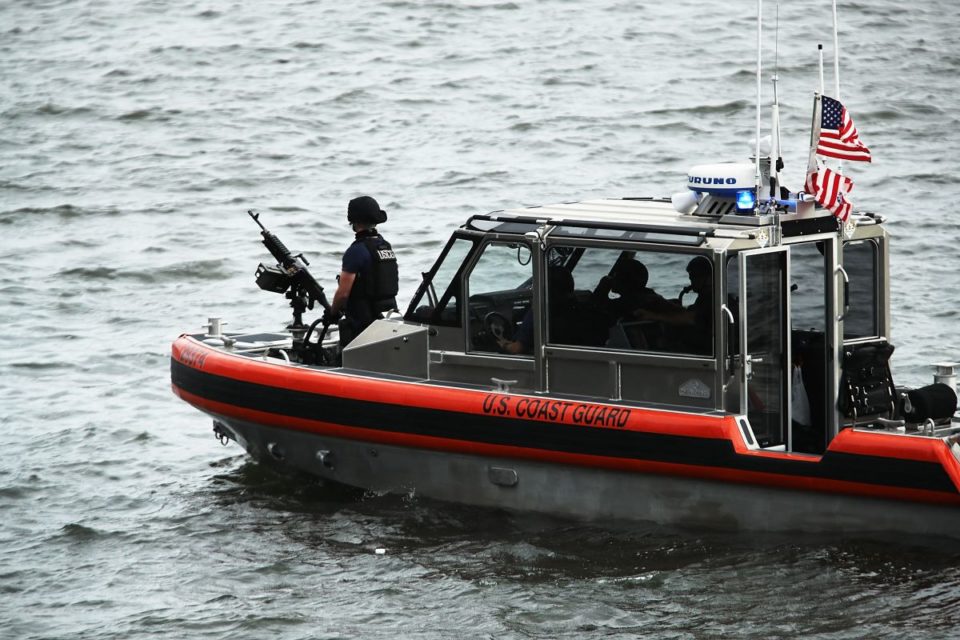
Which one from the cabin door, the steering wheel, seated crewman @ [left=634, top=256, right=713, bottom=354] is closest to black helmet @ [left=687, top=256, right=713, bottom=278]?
seated crewman @ [left=634, top=256, right=713, bottom=354]

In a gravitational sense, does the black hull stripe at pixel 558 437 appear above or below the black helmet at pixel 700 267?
below

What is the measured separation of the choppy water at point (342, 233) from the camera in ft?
25.3

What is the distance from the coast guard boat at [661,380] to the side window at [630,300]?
0.01 metres

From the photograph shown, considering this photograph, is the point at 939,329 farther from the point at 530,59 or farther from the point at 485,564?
the point at 530,59

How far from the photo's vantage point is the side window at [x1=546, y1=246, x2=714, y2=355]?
7.91 metres

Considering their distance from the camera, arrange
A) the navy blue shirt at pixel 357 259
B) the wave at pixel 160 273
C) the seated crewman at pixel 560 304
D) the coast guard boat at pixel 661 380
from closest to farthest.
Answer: the coast guard boat at pixel 661 380 < the seated crewman at pixel 560 304 < the navy blue shirt at pixel 357 259 < the wave at pixel 160 273

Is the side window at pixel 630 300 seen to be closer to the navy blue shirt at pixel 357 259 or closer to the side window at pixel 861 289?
the side window at pixel 861 289

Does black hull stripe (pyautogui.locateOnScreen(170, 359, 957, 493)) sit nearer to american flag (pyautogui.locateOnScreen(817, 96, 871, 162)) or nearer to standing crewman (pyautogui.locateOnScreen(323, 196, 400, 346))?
standing crewman (pyautogui.locateOnScreen(323, 196, 400, 346))

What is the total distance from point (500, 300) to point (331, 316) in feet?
4.11

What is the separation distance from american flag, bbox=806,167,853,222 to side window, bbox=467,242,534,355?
1570 millimetres

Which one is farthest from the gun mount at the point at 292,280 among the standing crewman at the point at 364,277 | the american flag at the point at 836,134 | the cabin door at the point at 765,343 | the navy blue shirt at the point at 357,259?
the american flag at the point at 836,134

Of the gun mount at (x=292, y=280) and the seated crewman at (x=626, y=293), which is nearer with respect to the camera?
the seated crewman at (x=626, y=293)

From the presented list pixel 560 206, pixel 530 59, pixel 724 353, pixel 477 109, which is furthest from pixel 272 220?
pixel 724 353

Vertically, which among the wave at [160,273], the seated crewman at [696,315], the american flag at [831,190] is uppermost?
the american flag at [831,190]
